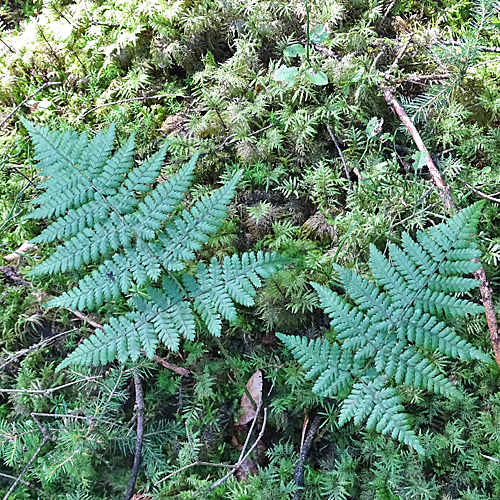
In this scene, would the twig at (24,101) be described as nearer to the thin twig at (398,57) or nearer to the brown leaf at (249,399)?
the thin twig at (398,57)

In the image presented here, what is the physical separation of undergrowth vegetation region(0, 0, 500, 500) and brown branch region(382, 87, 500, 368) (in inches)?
2.0

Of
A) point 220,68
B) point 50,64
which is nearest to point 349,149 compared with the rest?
point 220,68

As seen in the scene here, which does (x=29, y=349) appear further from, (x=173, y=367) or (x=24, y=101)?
(x=24, y=101)

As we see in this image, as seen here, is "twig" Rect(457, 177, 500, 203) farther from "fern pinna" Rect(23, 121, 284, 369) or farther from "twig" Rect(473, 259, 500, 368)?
"fern pinna" Rect(23, 121, 284, 369)

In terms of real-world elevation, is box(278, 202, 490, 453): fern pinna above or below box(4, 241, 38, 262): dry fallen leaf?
below

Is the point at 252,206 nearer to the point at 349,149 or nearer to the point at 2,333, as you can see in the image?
the point at 349,149

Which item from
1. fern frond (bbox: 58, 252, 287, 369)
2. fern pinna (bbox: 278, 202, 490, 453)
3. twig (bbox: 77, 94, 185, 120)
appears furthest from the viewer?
twig (bbox: 77, 94, 185, 120)

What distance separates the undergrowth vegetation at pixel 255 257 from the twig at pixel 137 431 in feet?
0.10

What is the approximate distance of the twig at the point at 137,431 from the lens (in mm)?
2711

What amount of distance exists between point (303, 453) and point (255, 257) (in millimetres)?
1251

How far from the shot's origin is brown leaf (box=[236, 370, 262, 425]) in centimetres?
286

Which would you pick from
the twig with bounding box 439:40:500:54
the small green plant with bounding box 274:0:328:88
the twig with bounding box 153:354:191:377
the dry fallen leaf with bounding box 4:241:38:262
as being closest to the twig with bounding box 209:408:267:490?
the twig with bounding box 153:354:191:377

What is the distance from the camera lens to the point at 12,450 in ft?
9.01

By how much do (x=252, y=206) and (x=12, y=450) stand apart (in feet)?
7.25
